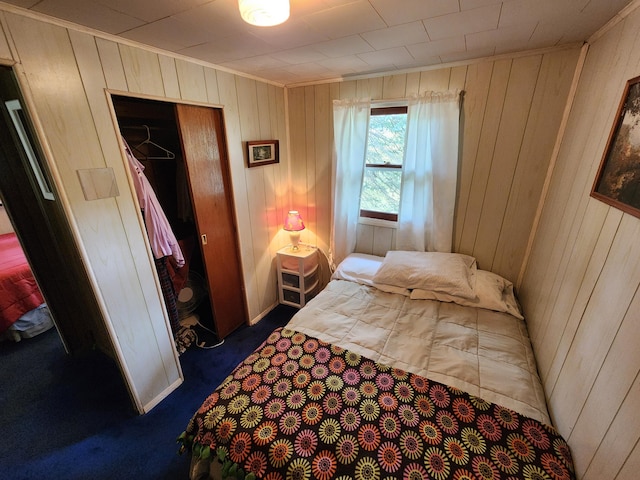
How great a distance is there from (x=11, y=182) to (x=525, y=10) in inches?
124

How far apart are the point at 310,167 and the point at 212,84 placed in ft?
3.61

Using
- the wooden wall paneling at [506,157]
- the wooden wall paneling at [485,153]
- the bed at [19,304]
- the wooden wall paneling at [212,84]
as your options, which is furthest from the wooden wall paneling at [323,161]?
the bed at [19,304]

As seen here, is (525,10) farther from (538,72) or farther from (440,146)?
(440,146)

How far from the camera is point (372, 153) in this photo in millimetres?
2398

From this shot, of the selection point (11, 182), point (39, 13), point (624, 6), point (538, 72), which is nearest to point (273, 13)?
point (39, 13)

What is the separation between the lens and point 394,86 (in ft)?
6.94

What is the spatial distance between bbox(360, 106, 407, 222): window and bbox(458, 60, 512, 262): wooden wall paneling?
566mm

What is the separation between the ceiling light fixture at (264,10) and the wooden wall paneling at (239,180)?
127cm

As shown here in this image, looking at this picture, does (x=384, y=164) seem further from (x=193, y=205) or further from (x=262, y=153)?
(x=193, y=205)

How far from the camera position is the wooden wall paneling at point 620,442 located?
27.2 inches

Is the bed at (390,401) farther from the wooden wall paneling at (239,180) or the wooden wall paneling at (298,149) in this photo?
the wooden wall paneling at (298,149)

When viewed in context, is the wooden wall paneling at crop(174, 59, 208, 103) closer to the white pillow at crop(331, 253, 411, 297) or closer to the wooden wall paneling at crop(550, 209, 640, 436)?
the white pillow at crop(331, 253, 411, 297)

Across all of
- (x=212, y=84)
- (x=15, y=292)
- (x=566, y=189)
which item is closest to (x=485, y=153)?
(x=566, y=189)

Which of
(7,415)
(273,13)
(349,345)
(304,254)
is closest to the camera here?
(273,13)
